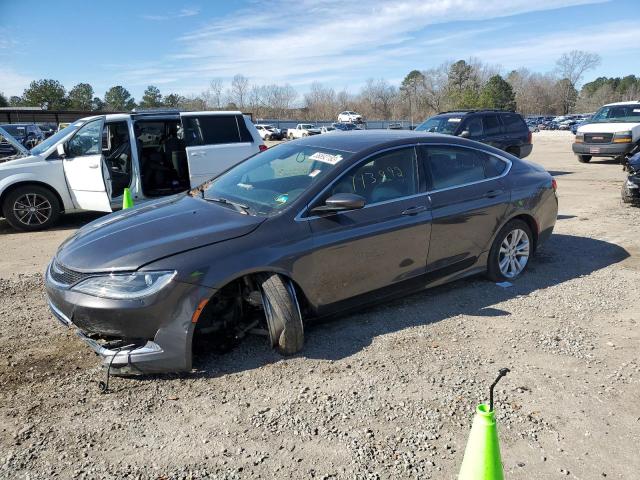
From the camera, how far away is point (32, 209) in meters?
8.04

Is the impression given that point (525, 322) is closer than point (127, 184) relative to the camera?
Yes

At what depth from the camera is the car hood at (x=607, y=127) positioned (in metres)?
15.5

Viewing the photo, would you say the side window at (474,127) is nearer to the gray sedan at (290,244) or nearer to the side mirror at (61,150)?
the gray sedan at (290,244)

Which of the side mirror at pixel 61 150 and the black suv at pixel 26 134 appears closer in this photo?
the side mirror at pixel 61 150

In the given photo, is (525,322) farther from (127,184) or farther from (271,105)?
(271,105)

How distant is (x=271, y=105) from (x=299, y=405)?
333 feet

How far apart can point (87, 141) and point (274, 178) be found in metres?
5.41

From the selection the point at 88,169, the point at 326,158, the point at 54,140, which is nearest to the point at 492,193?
the point at 326,158

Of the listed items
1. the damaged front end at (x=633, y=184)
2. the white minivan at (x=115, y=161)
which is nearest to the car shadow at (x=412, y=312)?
the damaged front end at (x=633, y=184)

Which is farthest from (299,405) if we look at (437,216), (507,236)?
(507,236)

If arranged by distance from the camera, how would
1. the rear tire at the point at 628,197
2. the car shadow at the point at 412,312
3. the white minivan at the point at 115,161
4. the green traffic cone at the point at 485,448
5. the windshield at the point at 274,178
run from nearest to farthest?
the green traffic cone at the point at 485,448 < the car shadow at the point at 412,312 < the windshield at the point at 274,178 < the white minivan at the point at 115,161 < the rear tire at the point at 628,197

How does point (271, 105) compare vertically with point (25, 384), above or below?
above

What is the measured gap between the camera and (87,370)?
11.3ft

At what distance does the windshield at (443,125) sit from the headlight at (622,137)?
22.1 feet
